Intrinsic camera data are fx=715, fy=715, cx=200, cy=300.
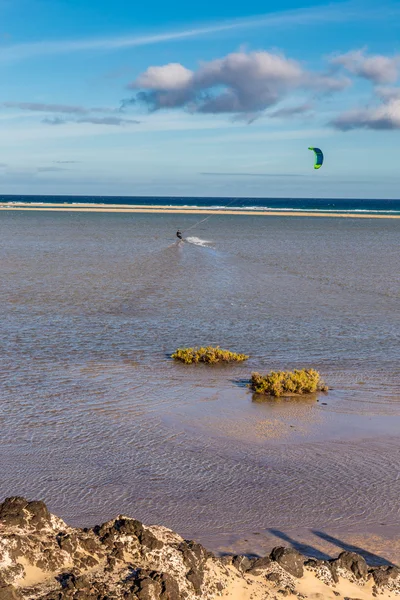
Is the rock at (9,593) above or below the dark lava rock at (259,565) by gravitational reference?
above

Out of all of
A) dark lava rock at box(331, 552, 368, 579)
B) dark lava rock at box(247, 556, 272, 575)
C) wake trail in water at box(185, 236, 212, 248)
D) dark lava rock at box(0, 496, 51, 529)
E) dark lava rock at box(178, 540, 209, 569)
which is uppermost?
wake trail in water at box(185, 236, 212, 248)

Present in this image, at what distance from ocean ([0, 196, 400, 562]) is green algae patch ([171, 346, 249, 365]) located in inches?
15.0

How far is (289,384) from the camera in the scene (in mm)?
14422

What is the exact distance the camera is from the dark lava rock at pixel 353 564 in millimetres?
6922

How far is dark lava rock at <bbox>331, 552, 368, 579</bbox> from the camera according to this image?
6922mm

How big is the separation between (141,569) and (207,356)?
1110 cm

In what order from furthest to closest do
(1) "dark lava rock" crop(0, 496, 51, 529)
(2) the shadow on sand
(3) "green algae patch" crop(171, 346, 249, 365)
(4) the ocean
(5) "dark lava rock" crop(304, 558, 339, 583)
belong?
(3) "green algae patch" crop(171, 346, 249, 365)
(4) the ocean
(2) the shadow on sand
(5) "dark lava rock" crop(304, 558, 339, 583)
(1) "dark lava rock" crop(0, 496, 51, 529)

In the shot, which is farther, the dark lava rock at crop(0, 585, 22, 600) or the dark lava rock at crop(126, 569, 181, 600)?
the dark lava rock at crop(126, 569, 181, 600)

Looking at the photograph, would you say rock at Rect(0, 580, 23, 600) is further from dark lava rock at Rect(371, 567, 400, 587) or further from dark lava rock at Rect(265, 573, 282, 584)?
dark lava rock at Rect(371, 567, 400, 587)

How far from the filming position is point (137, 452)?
36.7 ft

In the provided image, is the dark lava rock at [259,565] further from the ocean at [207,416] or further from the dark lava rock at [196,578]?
the ocean at [207,416]

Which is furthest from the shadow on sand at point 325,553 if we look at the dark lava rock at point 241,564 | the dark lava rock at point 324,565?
the dark lava rock at point 241,564

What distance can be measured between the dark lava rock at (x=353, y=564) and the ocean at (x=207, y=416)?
1.04m

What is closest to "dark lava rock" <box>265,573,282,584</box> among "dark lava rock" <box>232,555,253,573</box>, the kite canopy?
"dark lava rock" <box>232,555,253,573</box>
